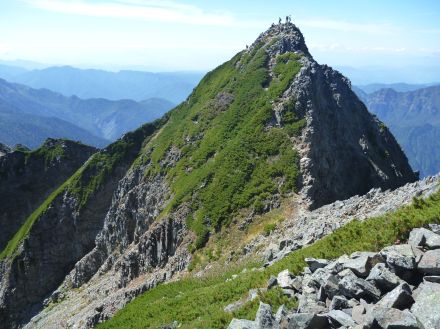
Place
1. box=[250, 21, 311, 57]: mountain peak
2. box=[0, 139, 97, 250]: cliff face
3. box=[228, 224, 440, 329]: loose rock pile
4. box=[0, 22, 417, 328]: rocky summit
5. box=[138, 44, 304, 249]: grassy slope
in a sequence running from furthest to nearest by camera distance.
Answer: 1. box=[0, 139, 97, 250]: cliff face
2. box=[250, 21, 311, 57]: mountain peak
3. box=[138, 44, 304, 249]: grassy slope
4. box=[0, 22, 417, 328]: rocky summit
5. box=[228, 224, 440, 329]: loose rock pile

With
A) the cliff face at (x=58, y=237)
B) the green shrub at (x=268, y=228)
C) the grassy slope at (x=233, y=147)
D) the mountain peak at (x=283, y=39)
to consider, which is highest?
the mountain peak at (x=283, y=39)

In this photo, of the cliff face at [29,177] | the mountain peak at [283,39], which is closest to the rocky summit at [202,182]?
the mountain peak at [283,39]

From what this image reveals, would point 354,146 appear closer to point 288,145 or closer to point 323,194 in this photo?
point 288,145

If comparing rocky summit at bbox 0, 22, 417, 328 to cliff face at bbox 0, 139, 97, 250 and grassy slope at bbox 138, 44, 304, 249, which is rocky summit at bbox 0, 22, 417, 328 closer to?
grassy slope at bbox 138, 44, 304, 249

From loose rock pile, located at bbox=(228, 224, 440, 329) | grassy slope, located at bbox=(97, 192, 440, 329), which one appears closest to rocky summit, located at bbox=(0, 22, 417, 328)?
grassy slope, located at bbox=(97, 192, 440, 329)

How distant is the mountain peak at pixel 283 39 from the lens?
282 ft

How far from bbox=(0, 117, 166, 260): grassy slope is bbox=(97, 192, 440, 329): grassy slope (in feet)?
232

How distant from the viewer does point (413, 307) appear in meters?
13.2

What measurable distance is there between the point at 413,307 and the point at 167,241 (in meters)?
45.8

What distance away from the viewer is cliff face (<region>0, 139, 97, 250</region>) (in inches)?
4473

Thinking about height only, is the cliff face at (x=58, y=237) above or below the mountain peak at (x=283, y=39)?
below

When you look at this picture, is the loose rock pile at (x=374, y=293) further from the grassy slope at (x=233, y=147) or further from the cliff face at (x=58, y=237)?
the cliff face at (x=58, y=237)

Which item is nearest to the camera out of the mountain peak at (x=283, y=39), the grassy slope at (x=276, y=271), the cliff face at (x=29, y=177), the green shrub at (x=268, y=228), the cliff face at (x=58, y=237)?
the grassy slope at (x=276, y=271)

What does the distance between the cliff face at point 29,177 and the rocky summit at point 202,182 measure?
328 inches
